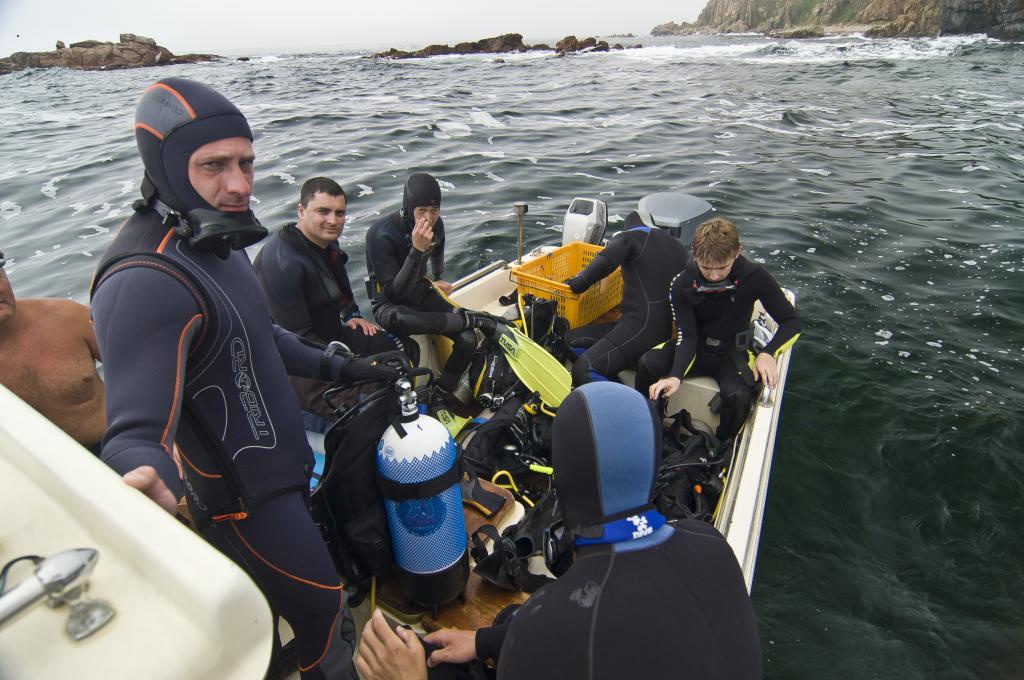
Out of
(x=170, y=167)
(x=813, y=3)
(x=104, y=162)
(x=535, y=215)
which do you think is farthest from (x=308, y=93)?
(x=813, y=3)

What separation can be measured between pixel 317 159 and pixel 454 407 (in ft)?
38.0

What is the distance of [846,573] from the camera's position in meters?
3.41

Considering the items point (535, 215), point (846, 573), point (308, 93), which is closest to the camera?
point (846, 573)

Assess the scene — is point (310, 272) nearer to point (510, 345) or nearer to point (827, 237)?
point (510, 345)

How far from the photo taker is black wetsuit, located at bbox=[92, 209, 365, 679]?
1.30 metres

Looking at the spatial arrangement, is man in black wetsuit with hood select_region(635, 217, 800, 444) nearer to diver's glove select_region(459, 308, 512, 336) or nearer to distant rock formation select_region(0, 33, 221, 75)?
diver's glove select_region(459, 308, 512, 336)

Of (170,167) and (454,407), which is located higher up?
(170,167)

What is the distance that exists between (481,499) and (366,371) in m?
1.05

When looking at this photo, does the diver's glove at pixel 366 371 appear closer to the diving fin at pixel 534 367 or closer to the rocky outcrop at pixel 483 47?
the diving fin at pixel 534 367

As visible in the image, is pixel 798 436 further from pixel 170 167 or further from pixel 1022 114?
pixel 1022 114

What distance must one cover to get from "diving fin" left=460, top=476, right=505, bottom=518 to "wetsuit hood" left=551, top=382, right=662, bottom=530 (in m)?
1.49

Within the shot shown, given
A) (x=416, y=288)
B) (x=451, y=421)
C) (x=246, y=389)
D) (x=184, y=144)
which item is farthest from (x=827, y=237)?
(x=184, y=144)

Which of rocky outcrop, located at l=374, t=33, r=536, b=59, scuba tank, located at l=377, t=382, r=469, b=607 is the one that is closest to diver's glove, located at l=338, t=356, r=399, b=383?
scuba tank, located at l=377, t=382, r=469, b=607

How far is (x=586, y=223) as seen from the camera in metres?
5.44
